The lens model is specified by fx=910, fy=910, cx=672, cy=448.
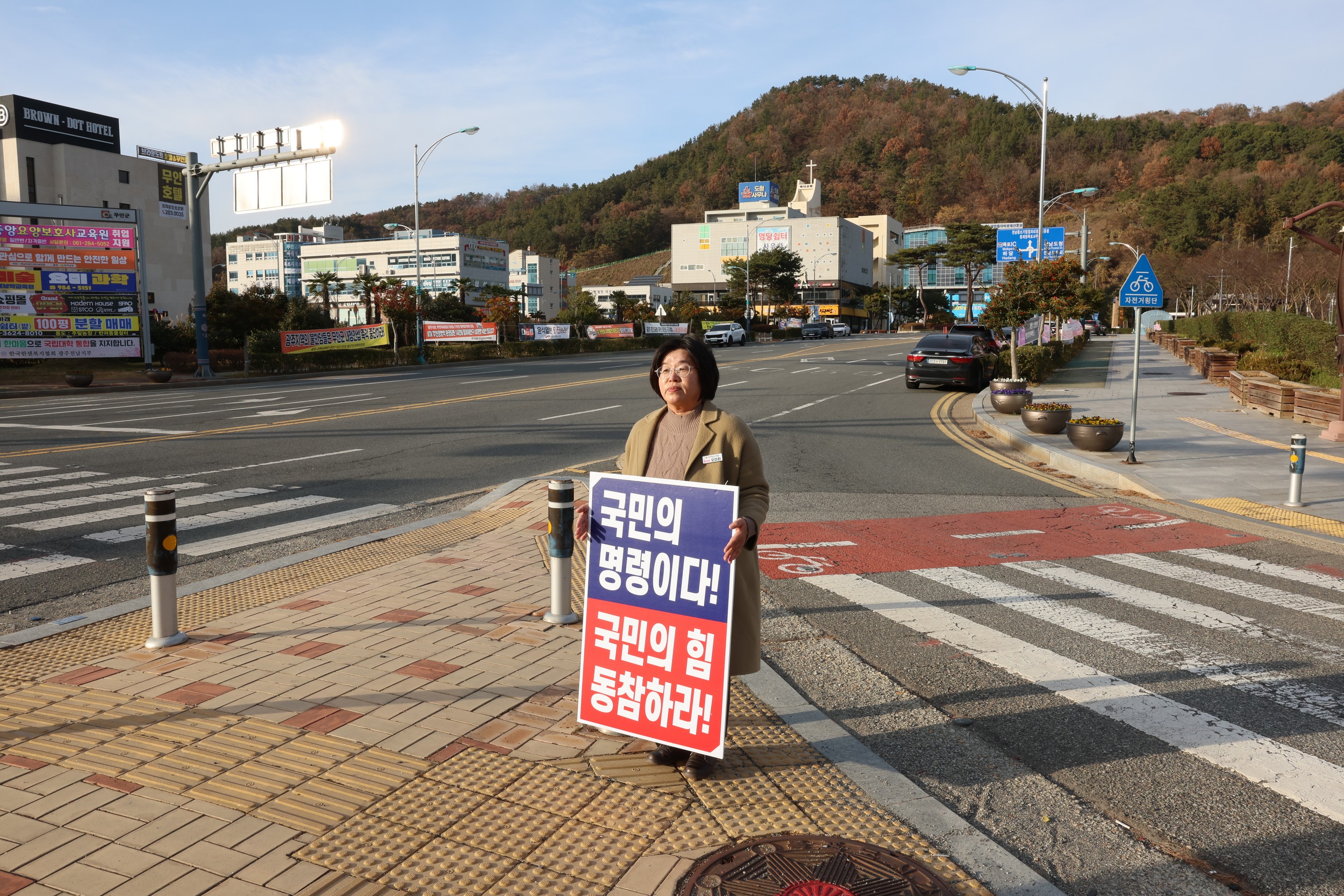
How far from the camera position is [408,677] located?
485cm

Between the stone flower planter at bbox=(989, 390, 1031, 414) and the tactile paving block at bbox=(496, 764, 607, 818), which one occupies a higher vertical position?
the stone flower planter at bbox=(989, 390, 1031, 414)

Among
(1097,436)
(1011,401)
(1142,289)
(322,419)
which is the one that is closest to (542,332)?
(322,419)

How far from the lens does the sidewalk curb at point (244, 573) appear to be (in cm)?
561

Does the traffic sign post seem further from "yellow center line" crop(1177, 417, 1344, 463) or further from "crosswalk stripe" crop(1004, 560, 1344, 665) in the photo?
"crosswalk stripe" crop(1004, 560, 1344, 665)

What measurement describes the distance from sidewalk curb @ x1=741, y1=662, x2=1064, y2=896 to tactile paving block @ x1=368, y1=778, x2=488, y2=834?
1.59 meters

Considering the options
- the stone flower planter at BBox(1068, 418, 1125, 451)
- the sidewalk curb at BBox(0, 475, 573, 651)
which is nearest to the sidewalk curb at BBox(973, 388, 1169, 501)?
the stone flower planter at BBox(1068, 418, 1125, 451)

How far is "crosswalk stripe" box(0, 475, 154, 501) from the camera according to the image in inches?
396

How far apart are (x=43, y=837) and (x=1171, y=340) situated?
58556 millimetres

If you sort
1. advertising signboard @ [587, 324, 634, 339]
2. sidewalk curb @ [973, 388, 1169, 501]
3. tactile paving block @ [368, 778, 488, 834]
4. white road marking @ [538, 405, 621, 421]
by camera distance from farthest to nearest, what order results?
1. advertising signboard @ [587, 324, 634, 339]
2. white road marking @ [538, 405, 621, 421]
3. sidewalk curb @ [973, 388, 1169, 501]
4. tactile paving block @ [368, 778, 488, 834]

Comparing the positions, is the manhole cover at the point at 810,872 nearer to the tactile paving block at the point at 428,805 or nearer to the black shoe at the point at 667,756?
the black shoe at the point at 667,756

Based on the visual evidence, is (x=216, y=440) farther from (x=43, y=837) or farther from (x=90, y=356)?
(x=90, y=356)

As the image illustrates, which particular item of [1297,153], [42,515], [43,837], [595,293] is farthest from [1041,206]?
[595,293]

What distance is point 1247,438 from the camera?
15242 millimetres

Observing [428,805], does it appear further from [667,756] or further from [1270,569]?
[1270,569]
